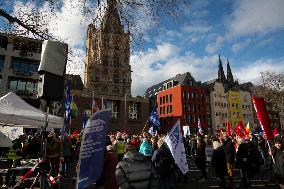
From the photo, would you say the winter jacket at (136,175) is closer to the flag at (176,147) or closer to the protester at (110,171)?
the protester at (110,171)

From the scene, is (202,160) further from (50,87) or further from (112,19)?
(50,87)

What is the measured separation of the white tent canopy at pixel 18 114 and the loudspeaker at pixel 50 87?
389cm

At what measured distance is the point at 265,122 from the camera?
8.79 m

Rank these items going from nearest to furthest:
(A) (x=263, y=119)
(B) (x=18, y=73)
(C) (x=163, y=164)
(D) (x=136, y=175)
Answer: (D) (x=136, y=175) → (A) (x=263, y=119) → (C) (x=163, y=164) → (B) (x=18, y=73)

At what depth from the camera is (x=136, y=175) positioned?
461 centimetres

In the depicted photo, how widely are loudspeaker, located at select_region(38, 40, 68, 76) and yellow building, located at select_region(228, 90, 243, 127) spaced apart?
81710 mm

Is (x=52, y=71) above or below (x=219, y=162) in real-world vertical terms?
above

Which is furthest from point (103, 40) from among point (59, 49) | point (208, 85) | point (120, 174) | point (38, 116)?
point (208, 85)

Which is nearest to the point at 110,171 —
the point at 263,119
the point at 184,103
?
the point at 263,119

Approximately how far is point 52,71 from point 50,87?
37 centimetres

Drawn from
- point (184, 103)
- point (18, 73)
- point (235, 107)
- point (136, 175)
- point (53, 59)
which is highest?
point (18, 73)

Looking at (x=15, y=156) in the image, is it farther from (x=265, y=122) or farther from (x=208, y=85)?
(x=208, y=85)

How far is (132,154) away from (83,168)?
1.28m

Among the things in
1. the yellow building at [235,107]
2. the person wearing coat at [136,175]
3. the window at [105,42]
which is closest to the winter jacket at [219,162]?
the window at [105,42]
